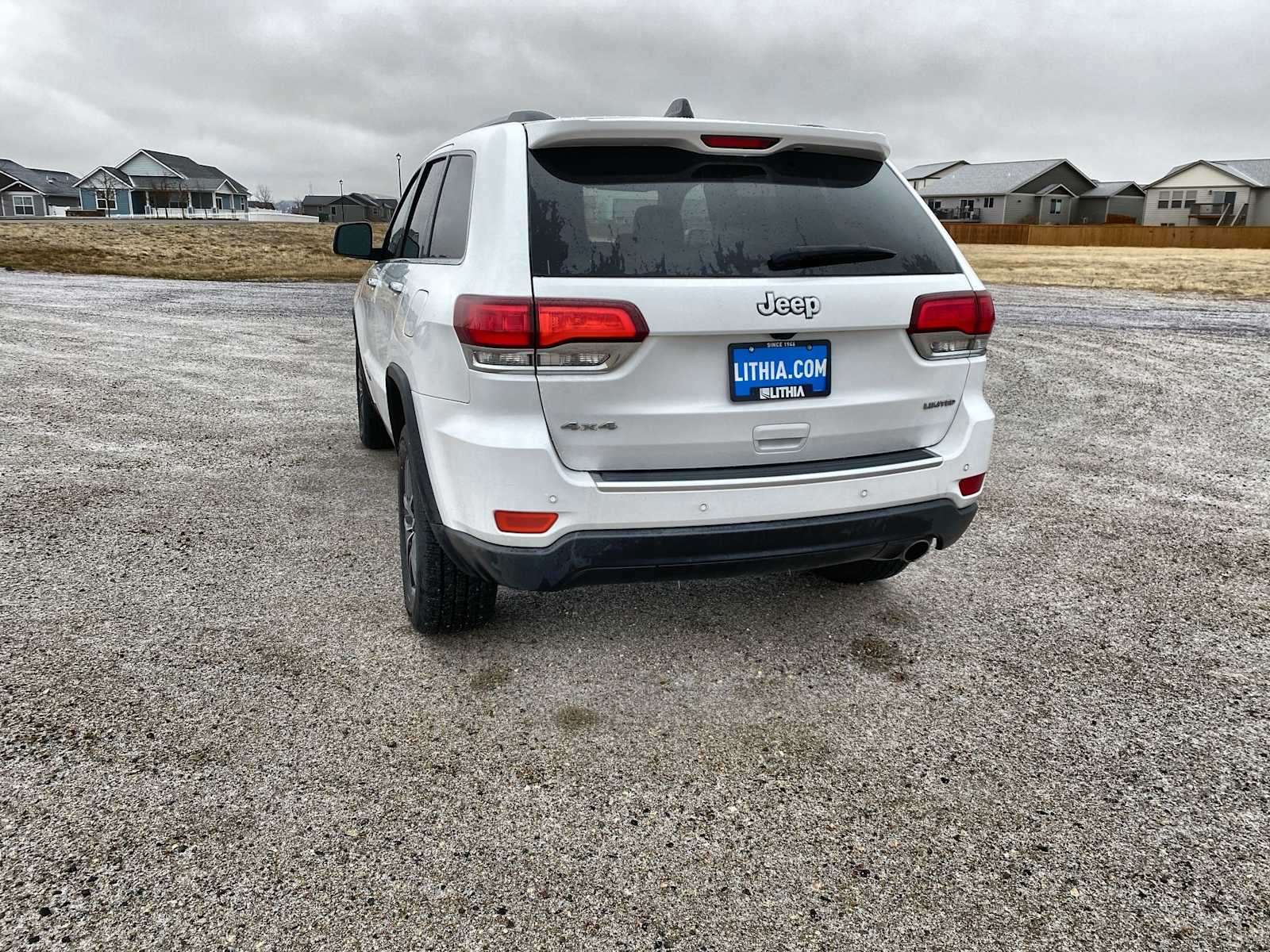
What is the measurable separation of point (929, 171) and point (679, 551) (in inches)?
3600

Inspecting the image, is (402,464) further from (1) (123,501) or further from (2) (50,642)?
(1) (123,501)

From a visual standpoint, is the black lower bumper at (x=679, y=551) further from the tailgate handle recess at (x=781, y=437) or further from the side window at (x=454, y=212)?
the side window at (x=454, y=212)

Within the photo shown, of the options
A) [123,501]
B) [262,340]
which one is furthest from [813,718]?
[262,340]

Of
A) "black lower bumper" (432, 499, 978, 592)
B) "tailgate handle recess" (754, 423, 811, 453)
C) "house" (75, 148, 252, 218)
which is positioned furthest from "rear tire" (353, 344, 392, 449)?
"house" (75, 148, 252, 218)

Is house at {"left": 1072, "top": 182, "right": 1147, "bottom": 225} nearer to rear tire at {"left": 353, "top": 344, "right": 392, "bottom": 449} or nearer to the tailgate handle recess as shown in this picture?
rear tire at {"left": 353, "top": 344, "right": 392, "bottom": 449}

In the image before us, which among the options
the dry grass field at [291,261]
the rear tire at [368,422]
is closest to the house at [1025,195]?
the dry grass field at [291,261]

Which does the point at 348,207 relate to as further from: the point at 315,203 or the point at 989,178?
the point at 989,178

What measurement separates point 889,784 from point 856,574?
4.74ft

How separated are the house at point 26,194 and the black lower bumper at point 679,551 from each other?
92556 mm

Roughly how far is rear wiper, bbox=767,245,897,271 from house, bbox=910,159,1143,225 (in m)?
74.5

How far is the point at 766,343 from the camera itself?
2.78 m

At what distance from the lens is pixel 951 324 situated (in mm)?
3059

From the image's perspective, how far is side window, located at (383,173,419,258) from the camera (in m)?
→ 4.74

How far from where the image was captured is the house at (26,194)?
7762cm
